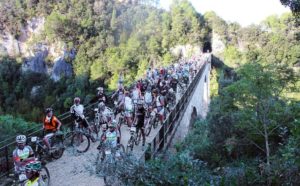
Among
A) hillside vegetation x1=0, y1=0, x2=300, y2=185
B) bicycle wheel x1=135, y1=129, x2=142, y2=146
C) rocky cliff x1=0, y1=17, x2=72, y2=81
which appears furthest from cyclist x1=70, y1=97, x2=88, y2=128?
rocky cliff x1=0, y1=17, x2=72, y2=81

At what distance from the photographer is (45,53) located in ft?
281

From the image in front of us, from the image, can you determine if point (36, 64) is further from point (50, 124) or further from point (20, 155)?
point (20, 155)

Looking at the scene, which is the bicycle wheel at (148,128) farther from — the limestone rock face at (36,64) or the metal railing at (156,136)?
the limestone rock face at (36,64)

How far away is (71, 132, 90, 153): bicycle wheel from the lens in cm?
1095

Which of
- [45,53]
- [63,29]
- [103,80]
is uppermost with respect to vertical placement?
[63,29]

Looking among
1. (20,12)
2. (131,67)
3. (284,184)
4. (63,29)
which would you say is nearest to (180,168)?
(284,184)

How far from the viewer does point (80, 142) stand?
36.8ft

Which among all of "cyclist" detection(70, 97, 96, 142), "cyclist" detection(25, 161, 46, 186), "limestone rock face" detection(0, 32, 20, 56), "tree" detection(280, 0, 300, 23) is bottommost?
"cyclist" detection(25, 161, 46, 186)

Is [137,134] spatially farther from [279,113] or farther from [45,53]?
[45,53]

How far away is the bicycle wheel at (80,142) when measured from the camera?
11.0m

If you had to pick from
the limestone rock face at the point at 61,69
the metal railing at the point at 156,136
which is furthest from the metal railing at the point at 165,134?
the limestone rock face at the point at 61,69

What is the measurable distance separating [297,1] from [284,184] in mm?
4209

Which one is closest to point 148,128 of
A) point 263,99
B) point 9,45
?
point 263,99

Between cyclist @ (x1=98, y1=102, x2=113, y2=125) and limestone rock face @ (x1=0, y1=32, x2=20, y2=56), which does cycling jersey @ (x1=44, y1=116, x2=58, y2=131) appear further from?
limestone rock face @ (x1=0, y1=32, x2=20, y2=56)
